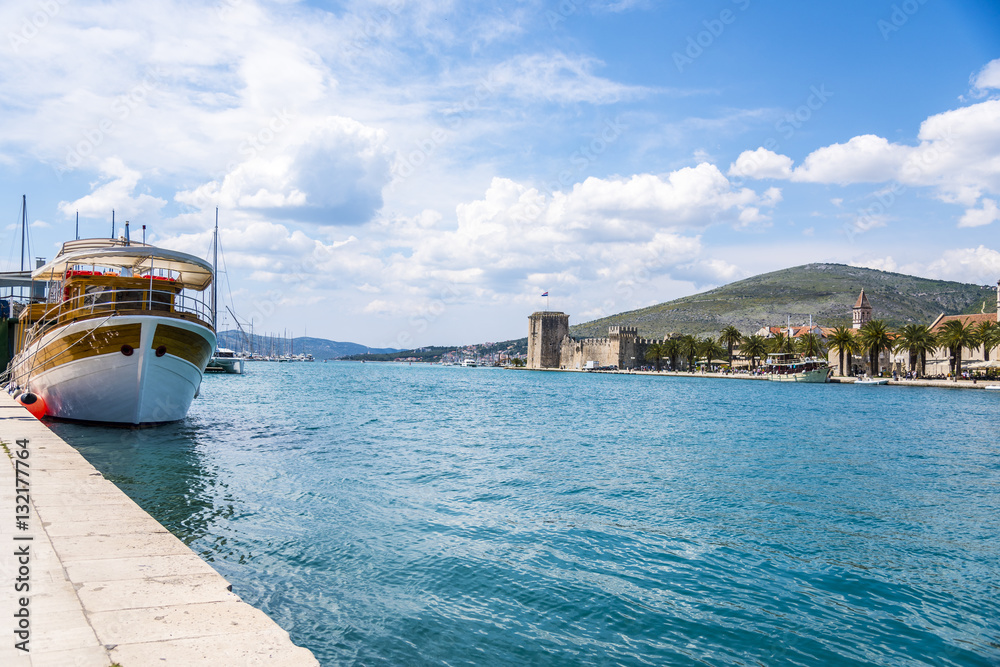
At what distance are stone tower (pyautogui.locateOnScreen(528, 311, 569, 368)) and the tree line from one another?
20682mm

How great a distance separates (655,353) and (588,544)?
116 meters

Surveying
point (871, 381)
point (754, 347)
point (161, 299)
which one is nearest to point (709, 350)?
point (754, 347)

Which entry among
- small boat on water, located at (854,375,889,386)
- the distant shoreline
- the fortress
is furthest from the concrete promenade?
the fortress

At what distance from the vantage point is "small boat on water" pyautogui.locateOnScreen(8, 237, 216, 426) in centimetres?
1748

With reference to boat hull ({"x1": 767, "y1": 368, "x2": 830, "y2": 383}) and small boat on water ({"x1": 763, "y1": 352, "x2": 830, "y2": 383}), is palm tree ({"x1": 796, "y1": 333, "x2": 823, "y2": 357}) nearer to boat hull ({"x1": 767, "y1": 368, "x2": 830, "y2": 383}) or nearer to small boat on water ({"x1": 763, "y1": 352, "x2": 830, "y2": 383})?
small boat on water ({"x1": 763, "y1": 352, "x2": 830, "y2": 383})

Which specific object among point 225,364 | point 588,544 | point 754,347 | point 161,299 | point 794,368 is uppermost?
point 754,347

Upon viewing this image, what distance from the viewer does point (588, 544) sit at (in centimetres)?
912

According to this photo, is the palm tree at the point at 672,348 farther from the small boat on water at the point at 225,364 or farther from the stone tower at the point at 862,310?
the small boat on water at the point at 225,364

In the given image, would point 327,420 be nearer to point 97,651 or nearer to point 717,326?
point 97,651

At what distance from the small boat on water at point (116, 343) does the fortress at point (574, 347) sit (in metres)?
110

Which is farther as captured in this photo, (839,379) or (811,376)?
(811,376)

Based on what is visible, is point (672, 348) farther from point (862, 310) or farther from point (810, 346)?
point (862, 310)

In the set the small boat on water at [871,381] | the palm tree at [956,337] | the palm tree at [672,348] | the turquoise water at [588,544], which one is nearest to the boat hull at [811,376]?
the small boat on water at [871,381]

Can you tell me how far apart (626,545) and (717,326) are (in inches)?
6997
